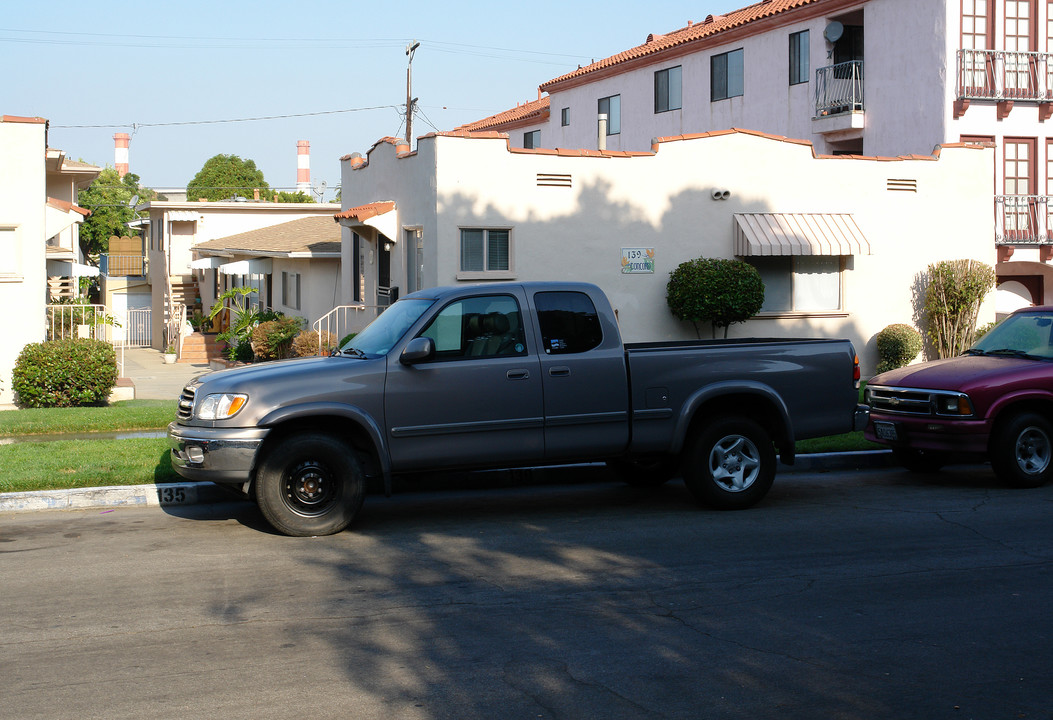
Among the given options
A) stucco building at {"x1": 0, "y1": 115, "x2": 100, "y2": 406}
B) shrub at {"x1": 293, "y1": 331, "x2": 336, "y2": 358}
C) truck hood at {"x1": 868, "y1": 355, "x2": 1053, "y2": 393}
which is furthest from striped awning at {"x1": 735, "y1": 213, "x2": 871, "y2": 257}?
stucco building at {"x1": 0, "y1": 115, "x2": 100, "y2": 406}

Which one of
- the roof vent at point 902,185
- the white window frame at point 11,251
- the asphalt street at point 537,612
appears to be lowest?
the asphalt street at point 537,612

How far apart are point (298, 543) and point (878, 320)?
1500 centimetres

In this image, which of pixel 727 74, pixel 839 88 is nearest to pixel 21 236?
pixel 839 88

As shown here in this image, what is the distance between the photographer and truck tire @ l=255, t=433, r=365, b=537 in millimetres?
8430

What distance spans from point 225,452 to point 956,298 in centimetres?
1608

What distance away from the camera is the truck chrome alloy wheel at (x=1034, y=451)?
10750 millimetres

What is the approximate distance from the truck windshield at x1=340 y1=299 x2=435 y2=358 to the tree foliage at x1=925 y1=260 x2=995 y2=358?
553 inches

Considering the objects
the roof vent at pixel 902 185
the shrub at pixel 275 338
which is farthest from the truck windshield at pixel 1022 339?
the shrub at pixel 275 338

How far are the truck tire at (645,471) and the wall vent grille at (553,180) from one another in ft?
27.4

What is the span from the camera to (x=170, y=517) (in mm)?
9461

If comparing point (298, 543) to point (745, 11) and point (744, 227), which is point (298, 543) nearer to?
point (744, 227)

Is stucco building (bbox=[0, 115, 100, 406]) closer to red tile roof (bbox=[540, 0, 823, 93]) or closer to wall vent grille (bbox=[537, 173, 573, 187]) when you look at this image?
wall vent grille (bbox=[537, 173, 573, 187])

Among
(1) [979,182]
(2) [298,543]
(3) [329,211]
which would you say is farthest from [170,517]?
(3) [329,211]

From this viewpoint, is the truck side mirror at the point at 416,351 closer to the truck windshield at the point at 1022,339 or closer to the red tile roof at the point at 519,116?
the truck windshield at the point at 1022,339
